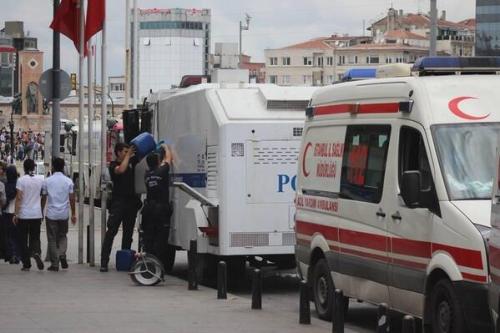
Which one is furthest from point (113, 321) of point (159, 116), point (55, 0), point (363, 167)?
point (55, 0)

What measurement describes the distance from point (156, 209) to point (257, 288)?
4.20 meters

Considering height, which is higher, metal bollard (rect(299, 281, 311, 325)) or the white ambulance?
the white ambulance

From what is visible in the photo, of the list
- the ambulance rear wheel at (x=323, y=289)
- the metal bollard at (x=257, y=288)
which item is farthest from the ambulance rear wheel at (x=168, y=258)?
the ambulance rear wheel at (x=323, y=289)

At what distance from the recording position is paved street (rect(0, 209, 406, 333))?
1334 centimetres

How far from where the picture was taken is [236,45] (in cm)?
2267

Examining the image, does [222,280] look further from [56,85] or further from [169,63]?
[169,63]

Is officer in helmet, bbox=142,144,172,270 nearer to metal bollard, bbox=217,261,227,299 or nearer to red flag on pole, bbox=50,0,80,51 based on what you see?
metal bollard, bbox=217,261,227,299

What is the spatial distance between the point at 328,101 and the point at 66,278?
6.23 m

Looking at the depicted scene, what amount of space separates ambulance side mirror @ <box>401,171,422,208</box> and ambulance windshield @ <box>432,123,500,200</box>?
0.87ft

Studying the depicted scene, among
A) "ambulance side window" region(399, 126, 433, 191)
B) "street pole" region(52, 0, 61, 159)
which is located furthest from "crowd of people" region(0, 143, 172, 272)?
"ambulance side window" region(399, 126, 433, 191)

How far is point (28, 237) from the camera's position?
20.7 meters

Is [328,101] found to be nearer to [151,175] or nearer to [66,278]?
[151,175]

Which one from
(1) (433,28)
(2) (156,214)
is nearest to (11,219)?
(2) (156,214)

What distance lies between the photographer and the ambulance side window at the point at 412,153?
11.8 m
